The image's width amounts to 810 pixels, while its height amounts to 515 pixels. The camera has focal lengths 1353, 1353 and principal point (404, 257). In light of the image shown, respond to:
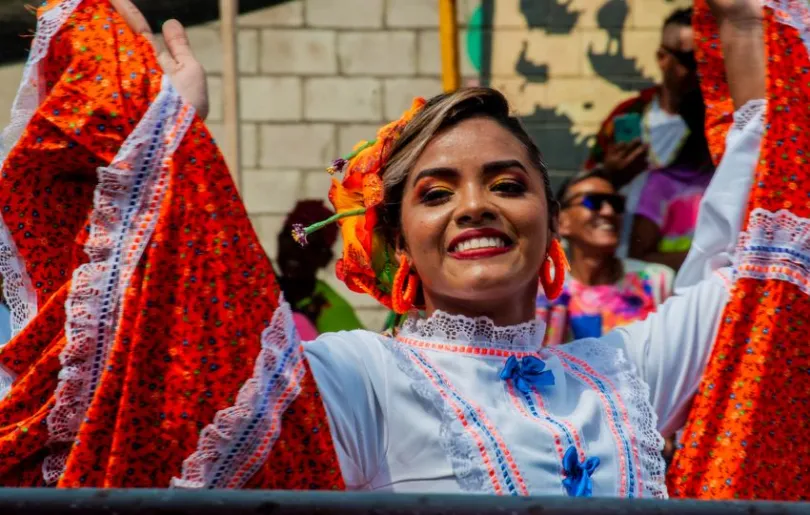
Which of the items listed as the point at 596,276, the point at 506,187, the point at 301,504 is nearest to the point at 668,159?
the point at 596,276

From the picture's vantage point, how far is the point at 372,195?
2.67m

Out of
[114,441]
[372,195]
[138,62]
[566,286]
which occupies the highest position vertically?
[138,62]

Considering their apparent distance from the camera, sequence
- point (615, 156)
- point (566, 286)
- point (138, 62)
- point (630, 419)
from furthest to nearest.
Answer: point (615, 156) → point (566, 286) → point (630, 419) → point (138, 62)

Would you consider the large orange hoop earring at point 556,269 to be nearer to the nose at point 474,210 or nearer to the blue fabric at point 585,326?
the nose at point 474,210

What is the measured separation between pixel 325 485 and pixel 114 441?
1.18ft

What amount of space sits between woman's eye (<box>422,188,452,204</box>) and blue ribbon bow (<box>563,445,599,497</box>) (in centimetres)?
52

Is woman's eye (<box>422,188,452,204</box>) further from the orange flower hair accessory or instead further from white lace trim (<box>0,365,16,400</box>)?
white lace trim (<box>0,365,16,400</box>)

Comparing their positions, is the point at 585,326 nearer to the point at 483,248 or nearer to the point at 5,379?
the point at 483,248

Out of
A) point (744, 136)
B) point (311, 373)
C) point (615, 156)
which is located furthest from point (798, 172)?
point (615, 156)

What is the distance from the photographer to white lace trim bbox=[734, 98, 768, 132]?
8.89 feet

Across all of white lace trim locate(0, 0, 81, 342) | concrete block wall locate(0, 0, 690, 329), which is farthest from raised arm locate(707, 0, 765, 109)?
concrete block wall locate(0, 0, 690, 329)

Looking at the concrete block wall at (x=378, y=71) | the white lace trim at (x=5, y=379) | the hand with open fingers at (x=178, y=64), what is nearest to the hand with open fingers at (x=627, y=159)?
the concrete block wall at (x=378, y=71)

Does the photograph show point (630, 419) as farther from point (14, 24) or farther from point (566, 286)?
point (14, 24)

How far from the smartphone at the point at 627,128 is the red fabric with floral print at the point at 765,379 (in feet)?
7.80
